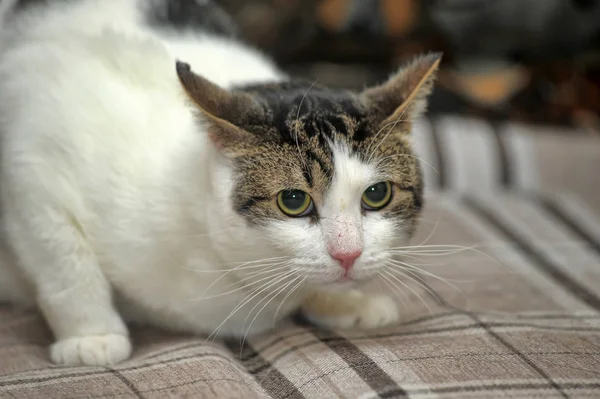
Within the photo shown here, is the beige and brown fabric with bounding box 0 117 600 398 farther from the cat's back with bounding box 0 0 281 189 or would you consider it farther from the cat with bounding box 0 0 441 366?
the cat's back with bounding box 0 0 281 189

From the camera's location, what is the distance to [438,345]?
1.19 metres

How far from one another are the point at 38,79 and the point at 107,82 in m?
0.13

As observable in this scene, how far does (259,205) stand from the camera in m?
1.09

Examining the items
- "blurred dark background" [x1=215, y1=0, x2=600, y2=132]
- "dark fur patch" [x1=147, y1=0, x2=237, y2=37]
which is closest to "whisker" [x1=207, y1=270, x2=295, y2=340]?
"dark fur patch" [x1=147, y1=0, x2=237, y2=37]

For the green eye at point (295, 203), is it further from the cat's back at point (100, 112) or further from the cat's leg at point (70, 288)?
the cat's leg at point (70, 288)

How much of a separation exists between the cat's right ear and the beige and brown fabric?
36 cm

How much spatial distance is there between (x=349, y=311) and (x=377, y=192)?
0.98 feet

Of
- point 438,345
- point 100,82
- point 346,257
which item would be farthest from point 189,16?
point 438,345

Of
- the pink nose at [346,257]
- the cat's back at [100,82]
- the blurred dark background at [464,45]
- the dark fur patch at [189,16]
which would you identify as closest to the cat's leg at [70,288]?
the cat's back at [100,82]

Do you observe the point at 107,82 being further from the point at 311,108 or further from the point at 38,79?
the point at 311,108

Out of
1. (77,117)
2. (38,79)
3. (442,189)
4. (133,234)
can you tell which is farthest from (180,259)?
(442,189)

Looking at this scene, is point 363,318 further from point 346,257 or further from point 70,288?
point 70,288

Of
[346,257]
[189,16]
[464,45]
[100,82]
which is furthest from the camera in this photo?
[464,45]

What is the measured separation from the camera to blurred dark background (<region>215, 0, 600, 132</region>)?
2324 millimetres
